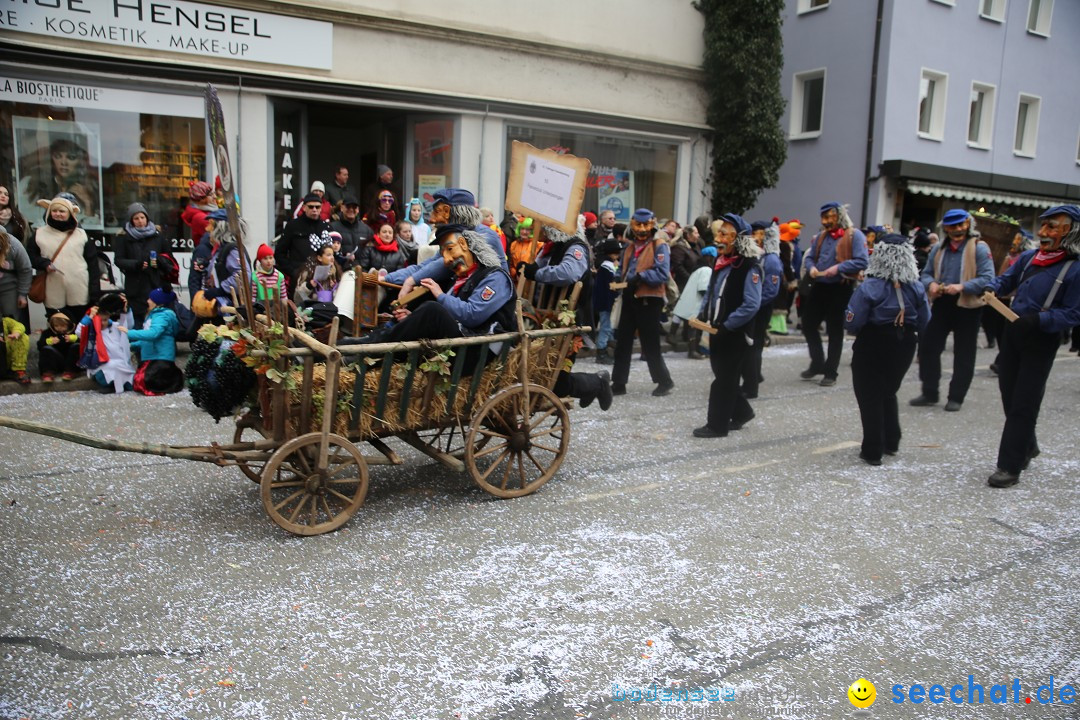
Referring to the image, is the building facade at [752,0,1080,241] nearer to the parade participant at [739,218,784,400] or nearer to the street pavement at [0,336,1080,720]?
the parade participant at [739,218,784,400]

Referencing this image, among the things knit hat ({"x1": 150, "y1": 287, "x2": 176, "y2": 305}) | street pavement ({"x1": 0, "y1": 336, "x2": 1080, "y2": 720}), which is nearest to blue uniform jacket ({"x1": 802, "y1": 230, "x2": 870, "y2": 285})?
street pavement ({"x1": 0, "y1": 336, "x2": 1080, "y2": 720})

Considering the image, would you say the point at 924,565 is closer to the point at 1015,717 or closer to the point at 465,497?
the point at 1015,717

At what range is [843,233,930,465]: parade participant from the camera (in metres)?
6.43

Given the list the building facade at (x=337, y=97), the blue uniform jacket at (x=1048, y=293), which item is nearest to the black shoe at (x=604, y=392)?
the blue uniform jacket at (x=1048, y=293)

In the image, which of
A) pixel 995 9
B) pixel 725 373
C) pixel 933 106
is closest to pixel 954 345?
pixel 725 373

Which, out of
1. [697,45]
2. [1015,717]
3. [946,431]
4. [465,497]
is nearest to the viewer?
[1015,717]

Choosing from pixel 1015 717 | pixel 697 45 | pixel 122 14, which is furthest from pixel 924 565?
pixel 697 45

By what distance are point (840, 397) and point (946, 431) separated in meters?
1.51

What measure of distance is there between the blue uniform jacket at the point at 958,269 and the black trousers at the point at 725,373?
2280 millimetres

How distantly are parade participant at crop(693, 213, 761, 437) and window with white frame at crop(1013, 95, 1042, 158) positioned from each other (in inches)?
765

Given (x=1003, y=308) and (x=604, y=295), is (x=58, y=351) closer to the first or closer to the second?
(x=604, y=295)

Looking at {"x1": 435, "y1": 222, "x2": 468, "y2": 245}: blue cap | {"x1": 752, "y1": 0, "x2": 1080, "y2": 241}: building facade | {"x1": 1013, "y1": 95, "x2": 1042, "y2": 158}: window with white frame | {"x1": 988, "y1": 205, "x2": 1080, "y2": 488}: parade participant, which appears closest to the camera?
{"x1": 435, "y1": 222, "x2": 468, "y2": 245}: blue cap

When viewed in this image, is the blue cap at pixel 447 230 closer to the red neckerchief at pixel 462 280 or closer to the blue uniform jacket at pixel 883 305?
the red neckerchief at pixel 462 280

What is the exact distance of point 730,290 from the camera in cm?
702
